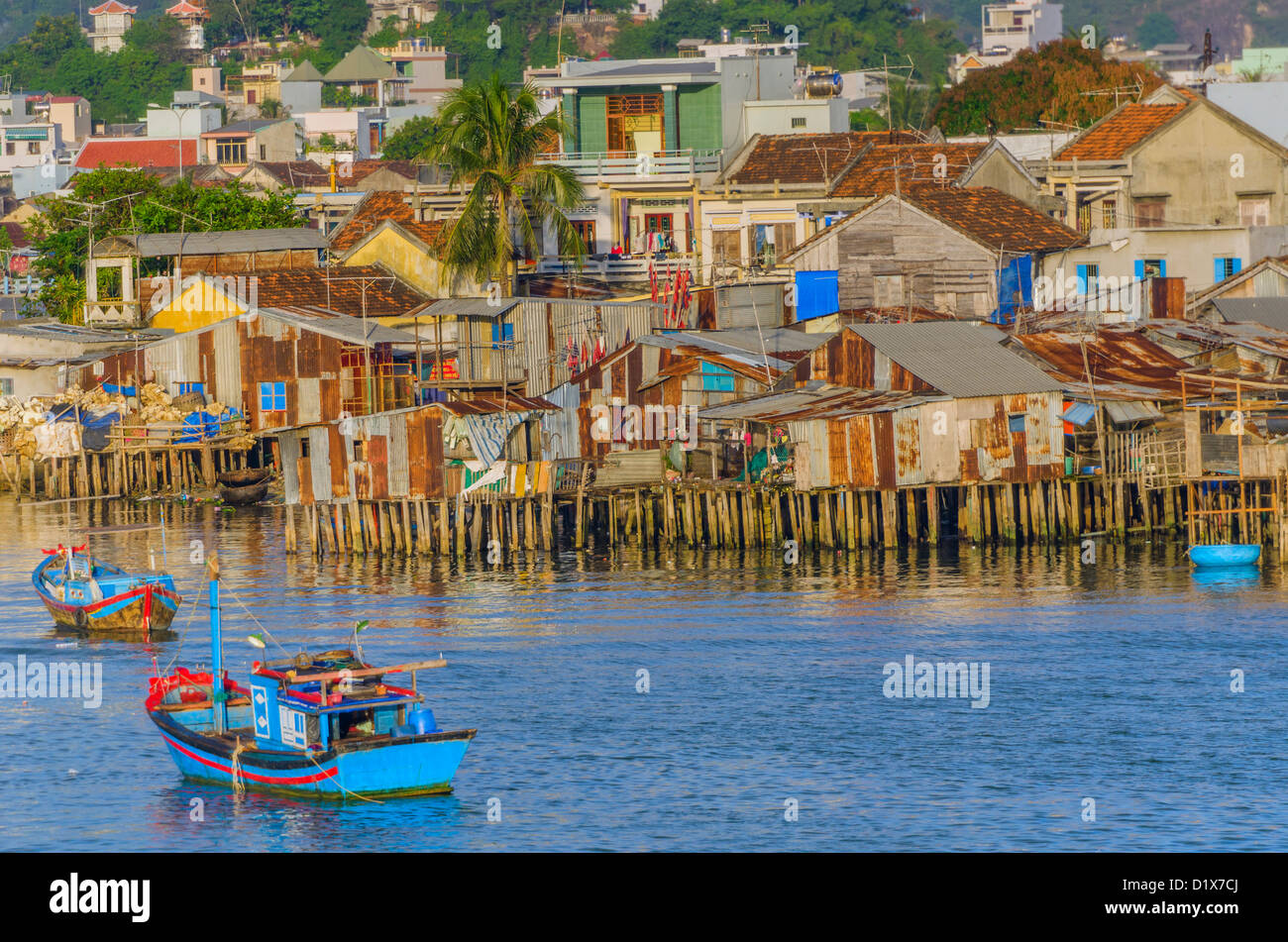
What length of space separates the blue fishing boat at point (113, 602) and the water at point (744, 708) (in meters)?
0.91

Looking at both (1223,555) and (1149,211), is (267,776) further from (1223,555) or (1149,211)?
(1149,211)

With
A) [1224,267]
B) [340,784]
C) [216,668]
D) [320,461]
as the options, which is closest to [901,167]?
[1224,267]

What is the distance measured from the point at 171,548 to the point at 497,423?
1129 centimetres

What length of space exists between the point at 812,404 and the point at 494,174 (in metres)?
22.9

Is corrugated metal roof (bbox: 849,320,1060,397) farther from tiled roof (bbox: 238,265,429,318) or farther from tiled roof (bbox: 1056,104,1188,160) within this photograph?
tiled roof (bbox: 238,265,429,318)

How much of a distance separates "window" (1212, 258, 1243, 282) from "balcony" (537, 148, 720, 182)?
22613 millimetres

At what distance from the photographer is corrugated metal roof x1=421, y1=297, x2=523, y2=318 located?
70938 mm

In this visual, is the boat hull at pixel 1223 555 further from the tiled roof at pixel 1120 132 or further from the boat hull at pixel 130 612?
the tiled roof at pixel 1120 132

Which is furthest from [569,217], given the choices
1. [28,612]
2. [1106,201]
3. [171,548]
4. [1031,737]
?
[1031,737]

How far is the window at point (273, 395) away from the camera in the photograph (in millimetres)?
75125

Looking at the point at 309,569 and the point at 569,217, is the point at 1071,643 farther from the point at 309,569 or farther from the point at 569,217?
the point at 569,217

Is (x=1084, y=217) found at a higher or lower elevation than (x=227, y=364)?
Answer: higher

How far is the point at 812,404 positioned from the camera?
60.2m

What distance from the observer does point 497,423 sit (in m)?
62.8
